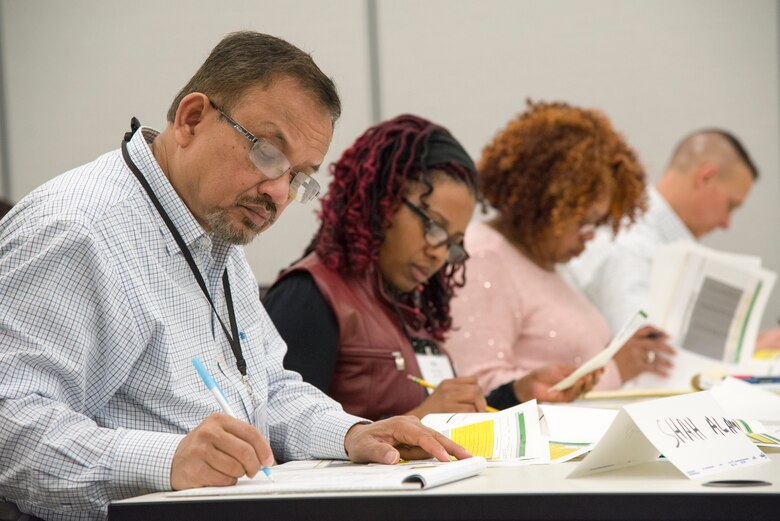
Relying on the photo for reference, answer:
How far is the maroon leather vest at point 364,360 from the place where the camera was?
79.8 inches

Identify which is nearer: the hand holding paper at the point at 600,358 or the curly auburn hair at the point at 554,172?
the hand holding paper at the point at 600,358

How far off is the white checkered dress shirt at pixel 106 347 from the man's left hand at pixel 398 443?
8 centimetres

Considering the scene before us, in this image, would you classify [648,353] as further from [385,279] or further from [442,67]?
[442,67]

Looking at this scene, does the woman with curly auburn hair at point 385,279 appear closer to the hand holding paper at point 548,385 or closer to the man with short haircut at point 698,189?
the hand holding paper at point 548,385

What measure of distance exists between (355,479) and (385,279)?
114cm

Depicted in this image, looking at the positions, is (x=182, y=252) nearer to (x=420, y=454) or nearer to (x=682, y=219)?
(x=420, y=454)

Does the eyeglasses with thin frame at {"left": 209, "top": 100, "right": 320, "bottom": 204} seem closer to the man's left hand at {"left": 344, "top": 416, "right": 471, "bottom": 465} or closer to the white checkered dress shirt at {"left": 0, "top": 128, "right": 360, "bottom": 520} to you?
the white checkered dress shirt at {"left": 0, "top": 128, "right": 360, "bottom": 520}

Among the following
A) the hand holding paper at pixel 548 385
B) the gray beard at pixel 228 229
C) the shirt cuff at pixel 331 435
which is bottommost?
the hand holding paper at pixel 548 385

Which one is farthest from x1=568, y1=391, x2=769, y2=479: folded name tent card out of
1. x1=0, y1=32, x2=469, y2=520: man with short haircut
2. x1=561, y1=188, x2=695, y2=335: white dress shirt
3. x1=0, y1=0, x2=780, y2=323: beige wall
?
x1=0, y1=0, x2=780, y2=323: beige wall

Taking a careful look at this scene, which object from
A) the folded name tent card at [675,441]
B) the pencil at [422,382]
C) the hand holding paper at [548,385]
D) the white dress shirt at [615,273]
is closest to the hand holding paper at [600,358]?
the hand holding paper at [548,385]

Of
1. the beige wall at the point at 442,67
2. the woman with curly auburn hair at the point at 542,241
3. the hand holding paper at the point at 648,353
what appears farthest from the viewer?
the beige wall at the point at 442,67

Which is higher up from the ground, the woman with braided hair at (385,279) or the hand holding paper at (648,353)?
the woman with braided hair at (385,279)

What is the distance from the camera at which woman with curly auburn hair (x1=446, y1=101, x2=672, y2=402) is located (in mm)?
2668

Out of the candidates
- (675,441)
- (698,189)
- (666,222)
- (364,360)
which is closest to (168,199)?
(364,360)
